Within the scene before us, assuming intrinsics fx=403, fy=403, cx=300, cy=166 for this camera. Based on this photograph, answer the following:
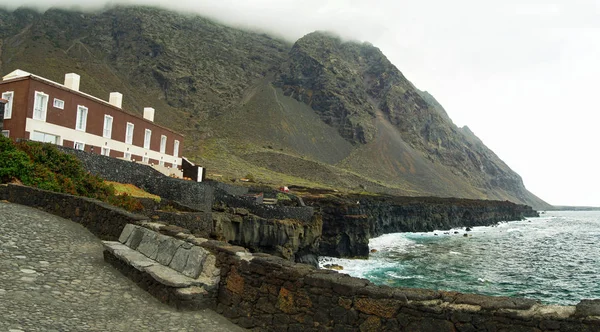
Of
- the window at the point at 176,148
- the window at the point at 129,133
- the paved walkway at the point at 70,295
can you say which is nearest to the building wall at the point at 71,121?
the window at the point at 129,133

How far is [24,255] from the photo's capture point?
9.77m

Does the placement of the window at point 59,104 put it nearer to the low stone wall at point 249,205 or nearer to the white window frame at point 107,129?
the white window frame at point 107,129

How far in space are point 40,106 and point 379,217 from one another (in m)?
55.9

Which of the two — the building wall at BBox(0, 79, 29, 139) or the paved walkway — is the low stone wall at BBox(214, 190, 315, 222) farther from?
the paved walkway

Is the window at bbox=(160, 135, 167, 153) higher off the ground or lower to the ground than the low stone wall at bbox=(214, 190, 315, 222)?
higher

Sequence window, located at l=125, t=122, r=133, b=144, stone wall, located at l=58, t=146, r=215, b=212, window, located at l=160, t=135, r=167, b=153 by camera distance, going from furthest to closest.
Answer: window, located at l=160, t=135, r=167, b=153
window, located at l=125, t=122, r=133, b=144
stone wall, located at l=58, t=146, r=215, b=212

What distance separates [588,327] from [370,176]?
132 meters

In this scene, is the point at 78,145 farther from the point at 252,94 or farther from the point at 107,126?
the point at 252,94

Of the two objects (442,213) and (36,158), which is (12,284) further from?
(442,213)

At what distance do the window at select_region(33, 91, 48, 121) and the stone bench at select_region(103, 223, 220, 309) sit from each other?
79.3 feet

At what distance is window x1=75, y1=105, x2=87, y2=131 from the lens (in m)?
33.5

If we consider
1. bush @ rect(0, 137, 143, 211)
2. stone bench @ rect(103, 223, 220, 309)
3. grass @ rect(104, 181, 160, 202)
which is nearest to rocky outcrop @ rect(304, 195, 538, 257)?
grass @ rect(104, 181, 160, 202)

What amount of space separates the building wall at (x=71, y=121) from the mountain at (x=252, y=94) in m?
43.0

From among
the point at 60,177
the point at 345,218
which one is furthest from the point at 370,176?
the point at 60,177
